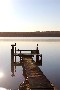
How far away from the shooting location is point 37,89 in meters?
12.9

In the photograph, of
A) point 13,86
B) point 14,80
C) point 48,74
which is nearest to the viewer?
point 13,86

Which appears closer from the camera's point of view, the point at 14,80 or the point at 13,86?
the point at 13,86

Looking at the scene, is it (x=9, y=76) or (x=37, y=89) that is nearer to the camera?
(x=37, y=89)

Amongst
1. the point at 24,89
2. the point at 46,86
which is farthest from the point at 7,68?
the point at 46,86

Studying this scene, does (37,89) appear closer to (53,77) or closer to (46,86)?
(46,86)

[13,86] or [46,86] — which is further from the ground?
[46,86]

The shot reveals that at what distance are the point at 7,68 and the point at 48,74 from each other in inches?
327

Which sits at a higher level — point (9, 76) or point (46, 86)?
point (46, 86)

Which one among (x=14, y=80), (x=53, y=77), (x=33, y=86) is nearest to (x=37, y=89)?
(x=33, y=86)

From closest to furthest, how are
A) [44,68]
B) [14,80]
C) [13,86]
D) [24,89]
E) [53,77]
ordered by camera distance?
[24,89]
[13,86]
[14,80]
[53,77]
[44,68]

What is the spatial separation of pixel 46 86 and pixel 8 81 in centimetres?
1866

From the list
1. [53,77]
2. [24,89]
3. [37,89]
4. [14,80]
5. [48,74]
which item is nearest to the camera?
[37,89]

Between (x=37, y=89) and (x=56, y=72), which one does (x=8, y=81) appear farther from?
(x=37, y=89)

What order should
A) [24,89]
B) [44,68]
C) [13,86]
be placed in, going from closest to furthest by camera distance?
[24,89]
[13,86]
[44,68]
